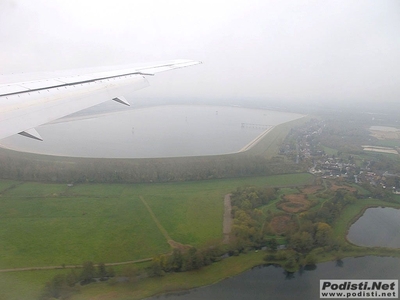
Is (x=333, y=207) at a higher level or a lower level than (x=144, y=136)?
lower

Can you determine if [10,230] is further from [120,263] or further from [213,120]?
[213,120]

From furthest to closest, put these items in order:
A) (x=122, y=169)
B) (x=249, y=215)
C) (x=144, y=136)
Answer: (x=144, y=136) < (x=122, y=169) < (x=249, y=215)

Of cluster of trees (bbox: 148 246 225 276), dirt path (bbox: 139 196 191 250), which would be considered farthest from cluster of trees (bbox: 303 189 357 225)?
dirt path (bbox: 139 196 191 250)

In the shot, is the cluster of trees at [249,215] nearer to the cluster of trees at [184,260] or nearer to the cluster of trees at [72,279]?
the cluster of trees at [184,260]

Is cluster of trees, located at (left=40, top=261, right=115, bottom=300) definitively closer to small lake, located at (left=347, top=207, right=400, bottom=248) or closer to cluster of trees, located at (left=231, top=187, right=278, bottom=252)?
cluster of trees, located at (left=231, top=187, right=278, bottom=252)

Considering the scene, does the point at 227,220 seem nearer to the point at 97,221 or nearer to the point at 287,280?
the point at 287,280

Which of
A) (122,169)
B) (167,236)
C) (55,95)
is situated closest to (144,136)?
(122,169)
